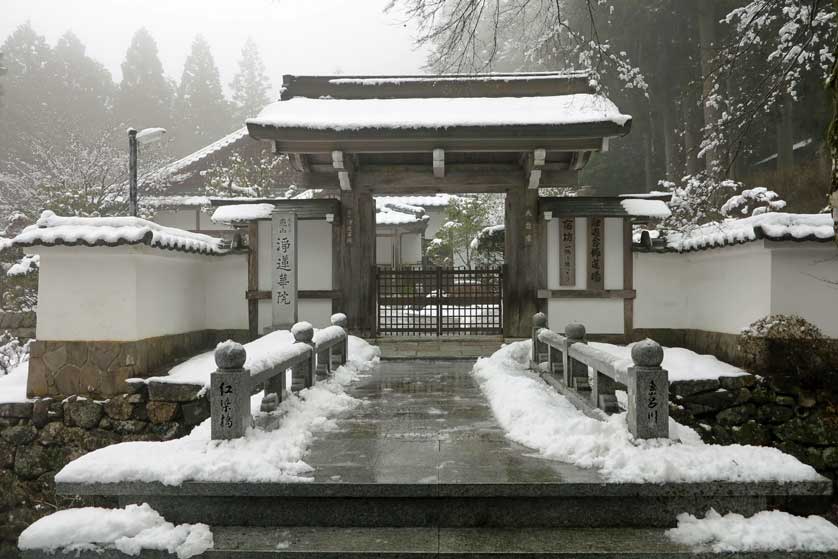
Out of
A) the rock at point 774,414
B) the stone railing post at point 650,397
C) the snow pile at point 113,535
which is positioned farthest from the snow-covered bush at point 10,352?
the rock at point 774,414

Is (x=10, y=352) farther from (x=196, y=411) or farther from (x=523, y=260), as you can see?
(x=523, y=260)

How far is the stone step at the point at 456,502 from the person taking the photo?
3.94 m

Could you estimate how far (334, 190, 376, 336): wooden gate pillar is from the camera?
463 inches

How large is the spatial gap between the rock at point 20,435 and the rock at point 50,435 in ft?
0.41

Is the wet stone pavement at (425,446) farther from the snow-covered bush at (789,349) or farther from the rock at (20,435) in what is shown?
the rock at (20,435)

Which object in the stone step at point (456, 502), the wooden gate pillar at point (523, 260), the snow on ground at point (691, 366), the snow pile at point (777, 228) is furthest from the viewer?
the wooden gate pillar at point (523, 260)

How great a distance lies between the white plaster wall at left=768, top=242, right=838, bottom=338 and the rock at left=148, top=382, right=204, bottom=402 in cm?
935

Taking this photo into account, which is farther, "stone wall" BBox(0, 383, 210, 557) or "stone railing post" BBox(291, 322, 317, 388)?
"stone wall" BBox(0, 383, 210, 557)

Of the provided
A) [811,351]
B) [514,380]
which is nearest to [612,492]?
[514,380]

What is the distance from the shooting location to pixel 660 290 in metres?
11.7

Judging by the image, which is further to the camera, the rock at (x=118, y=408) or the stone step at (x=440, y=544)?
the rock at (x=118, y=408)

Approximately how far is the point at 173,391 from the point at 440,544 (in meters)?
6.50

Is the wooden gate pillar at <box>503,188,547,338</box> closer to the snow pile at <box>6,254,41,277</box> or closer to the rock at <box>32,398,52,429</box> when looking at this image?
the rock at <box>32,398,52,429</box>

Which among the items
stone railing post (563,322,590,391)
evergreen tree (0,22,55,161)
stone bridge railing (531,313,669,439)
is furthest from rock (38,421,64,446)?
evergreen tree (0,22,55,161)
